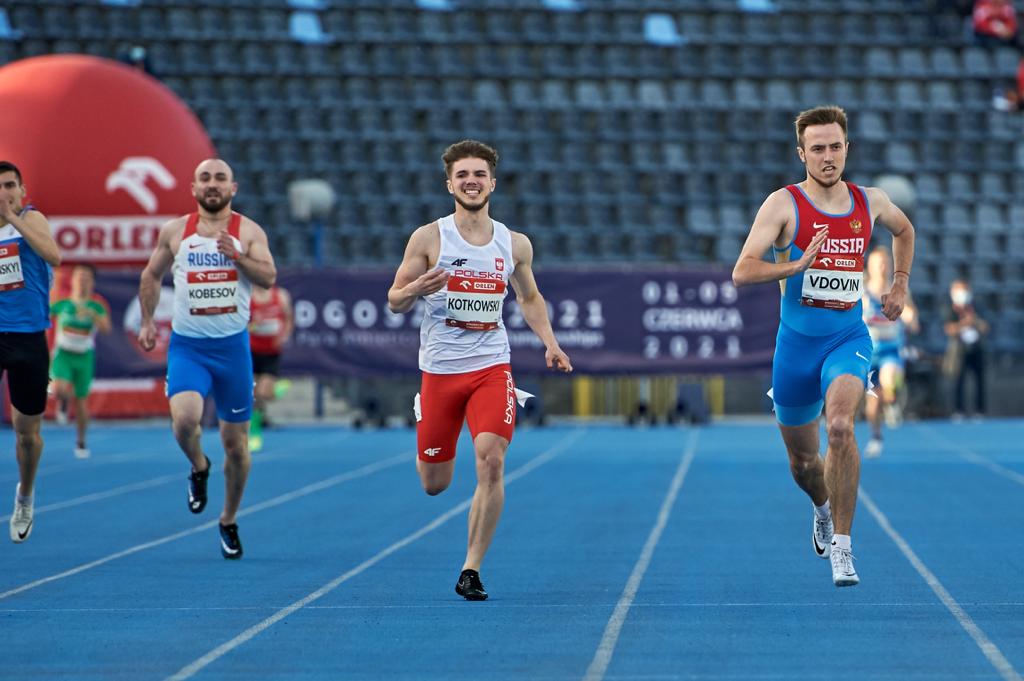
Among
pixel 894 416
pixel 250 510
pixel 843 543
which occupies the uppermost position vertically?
pixel 843 543

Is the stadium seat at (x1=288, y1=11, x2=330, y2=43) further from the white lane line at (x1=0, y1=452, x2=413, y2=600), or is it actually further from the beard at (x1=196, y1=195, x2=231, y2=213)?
the beard at (x1=196, y1=195, x2=231, y2=213)

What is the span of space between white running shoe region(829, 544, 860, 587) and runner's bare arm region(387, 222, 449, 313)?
1.99 m

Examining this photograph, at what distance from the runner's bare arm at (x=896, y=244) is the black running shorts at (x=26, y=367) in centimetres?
451

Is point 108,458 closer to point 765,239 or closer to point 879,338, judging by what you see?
point 879,338

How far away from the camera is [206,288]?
9078 mm

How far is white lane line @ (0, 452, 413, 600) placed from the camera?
8355 millimetres

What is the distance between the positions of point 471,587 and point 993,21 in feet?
91.2

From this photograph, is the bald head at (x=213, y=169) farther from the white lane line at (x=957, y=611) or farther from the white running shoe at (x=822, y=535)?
the white lane line at (x=957, y=611)

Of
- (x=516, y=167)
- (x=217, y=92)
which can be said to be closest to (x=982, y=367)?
(x=516, y=167)

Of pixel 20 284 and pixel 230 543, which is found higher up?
pixel 20 284

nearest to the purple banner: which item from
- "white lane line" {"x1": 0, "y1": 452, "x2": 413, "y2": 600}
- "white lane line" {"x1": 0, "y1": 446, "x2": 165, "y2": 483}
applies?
"white lane line" {"x1": 0, "y1": 452, "x2": 413, "y2": 600}

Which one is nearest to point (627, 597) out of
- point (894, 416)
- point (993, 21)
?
point (894, 416)

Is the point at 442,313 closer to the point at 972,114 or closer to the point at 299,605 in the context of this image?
the point at 299,605

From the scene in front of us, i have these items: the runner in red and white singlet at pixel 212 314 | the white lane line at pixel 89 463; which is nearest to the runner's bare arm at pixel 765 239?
the runner in red and white singlet at pixel 212 314
